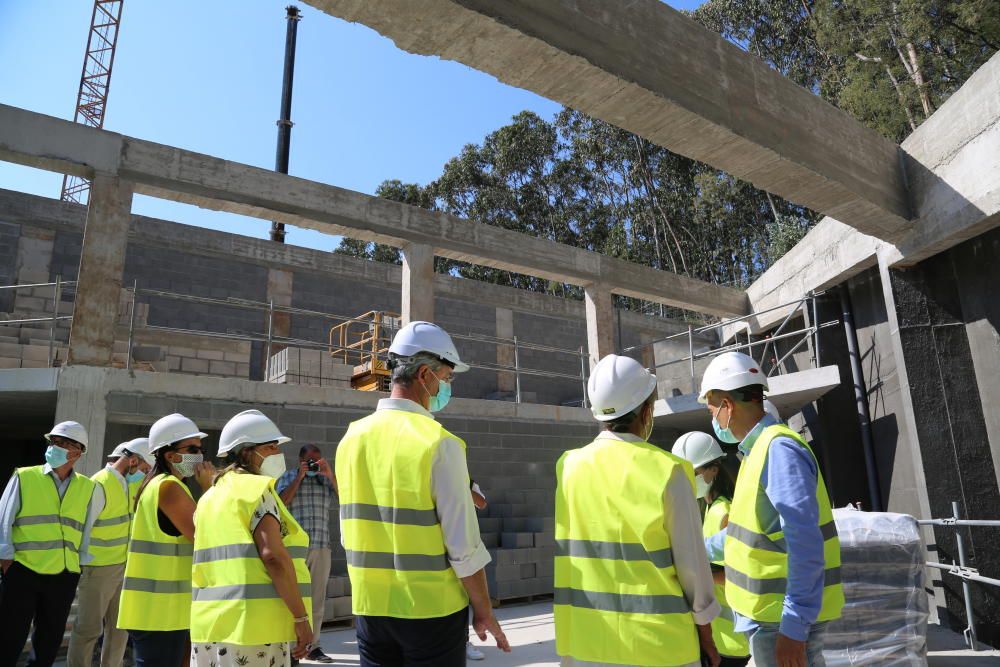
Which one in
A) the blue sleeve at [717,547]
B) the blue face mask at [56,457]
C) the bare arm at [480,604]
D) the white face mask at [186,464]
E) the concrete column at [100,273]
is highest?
the concrete column at [100,273]

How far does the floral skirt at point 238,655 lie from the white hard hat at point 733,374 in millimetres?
1990

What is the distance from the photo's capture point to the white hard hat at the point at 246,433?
3.00m

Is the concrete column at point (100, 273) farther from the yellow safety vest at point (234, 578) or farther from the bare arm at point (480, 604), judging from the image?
the bare arm at point (480, 604)

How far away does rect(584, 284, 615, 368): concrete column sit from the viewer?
11039mm

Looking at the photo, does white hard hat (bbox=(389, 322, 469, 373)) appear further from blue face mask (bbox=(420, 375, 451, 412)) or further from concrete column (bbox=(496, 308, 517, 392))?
concrete column (bbox=(496, 308, 517, 392))

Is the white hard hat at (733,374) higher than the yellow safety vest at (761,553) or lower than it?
higher

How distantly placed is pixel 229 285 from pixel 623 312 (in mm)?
10289

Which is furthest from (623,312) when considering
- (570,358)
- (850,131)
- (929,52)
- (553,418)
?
(850,131)

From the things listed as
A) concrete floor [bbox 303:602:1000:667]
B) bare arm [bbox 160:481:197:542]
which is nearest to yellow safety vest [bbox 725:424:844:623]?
bare arm [bbox 160:481:197:542]

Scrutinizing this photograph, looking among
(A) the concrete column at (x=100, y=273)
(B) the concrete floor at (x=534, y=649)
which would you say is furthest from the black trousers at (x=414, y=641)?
(A) the concrete column at (x=100, y=273)

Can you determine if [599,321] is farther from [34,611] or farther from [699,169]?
[699,169]

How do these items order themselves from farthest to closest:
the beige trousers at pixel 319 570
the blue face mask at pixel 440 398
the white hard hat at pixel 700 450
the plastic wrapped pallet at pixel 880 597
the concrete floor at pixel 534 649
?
1. the beige trousers at pixel 319 570
2. the concrete floor at pixel 534 649
3. the plastic wrapped pallet at pixel 880 597
4. the white hard hat at pixel 700 450
5. the blue face mask at pixel 440 398

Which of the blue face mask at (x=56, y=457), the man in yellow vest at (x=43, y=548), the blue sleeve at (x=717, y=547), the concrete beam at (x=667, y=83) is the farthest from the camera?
the blue face mask at (x=56, y=457)

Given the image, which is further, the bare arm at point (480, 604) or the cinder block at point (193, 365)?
the cinder block at point (193, 365)
